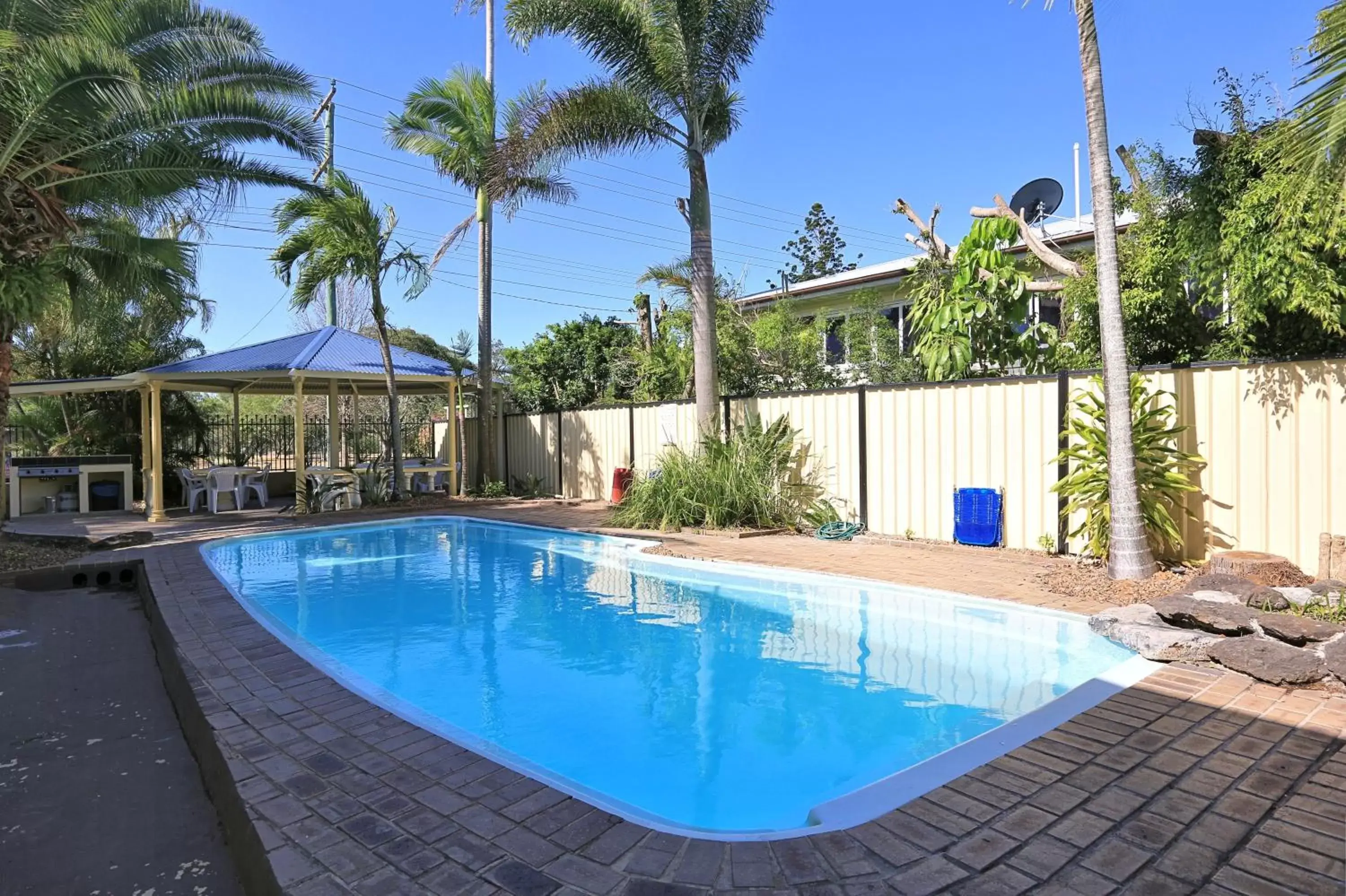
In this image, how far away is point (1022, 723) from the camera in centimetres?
360

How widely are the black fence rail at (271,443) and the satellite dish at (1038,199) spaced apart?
14429 millimetres

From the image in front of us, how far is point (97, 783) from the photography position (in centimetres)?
345

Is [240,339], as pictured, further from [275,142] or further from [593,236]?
[275,142]

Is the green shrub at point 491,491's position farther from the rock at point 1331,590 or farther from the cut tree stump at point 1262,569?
the rock at point 1331,590

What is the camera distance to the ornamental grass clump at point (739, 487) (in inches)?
429

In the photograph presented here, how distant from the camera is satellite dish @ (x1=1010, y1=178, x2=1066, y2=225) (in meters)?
14.6

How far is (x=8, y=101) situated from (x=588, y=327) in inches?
475

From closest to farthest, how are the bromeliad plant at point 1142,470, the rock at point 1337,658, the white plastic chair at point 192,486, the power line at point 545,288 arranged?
the rock at point 1337,658 < the bromeliad plant at point 1142,470 < the white plastic chair at point 192,486 < the power line at point 545,288

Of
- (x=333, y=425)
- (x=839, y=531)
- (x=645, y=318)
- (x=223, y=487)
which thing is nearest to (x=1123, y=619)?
(x=839, y=531)

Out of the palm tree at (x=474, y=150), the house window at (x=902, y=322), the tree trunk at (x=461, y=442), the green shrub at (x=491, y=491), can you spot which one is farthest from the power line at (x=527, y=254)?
the house window at (x=902, y=322)

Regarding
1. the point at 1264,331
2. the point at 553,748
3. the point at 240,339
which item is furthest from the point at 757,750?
the point at 240,339

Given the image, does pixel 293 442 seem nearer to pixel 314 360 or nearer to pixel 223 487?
pixel 223 487

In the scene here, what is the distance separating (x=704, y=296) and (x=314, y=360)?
859cm

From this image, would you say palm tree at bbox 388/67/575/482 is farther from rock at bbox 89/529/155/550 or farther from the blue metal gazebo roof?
rock at bbox 89/529/155/550
